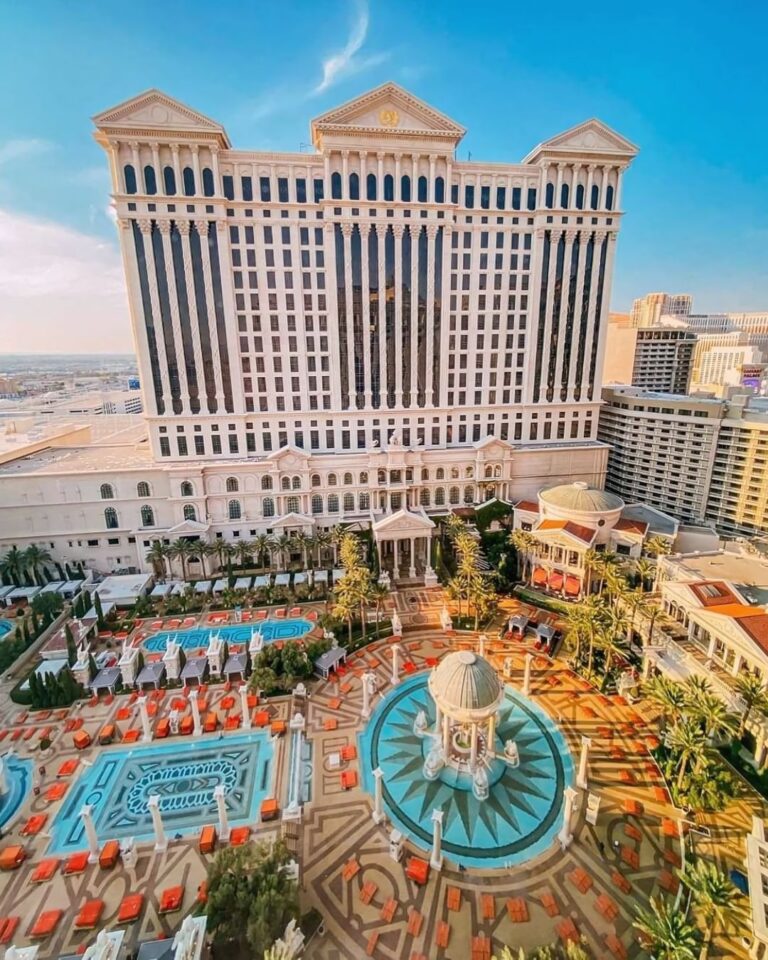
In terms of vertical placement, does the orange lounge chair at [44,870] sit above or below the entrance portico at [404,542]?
below

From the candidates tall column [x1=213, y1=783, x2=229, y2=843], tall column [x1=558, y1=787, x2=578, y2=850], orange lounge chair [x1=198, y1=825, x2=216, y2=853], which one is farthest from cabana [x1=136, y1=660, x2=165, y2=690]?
tall column [x1=558, y1=787, x2=578, y2=850]

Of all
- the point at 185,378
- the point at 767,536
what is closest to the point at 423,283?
the point at 185,378

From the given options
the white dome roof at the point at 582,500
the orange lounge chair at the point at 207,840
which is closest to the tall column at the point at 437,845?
the orange lounge chair at the point at 207,840

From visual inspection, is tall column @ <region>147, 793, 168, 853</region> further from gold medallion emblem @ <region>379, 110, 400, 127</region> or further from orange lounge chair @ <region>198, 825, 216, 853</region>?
gold medallion emblem @ <region>379, 110, 400, 127</region>

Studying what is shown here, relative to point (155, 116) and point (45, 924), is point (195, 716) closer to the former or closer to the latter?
point (45, 924)

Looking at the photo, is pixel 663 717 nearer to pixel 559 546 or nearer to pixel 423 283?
pixel 559 546

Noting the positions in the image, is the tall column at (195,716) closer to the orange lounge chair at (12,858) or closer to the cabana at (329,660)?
the cabana at (329,660)
